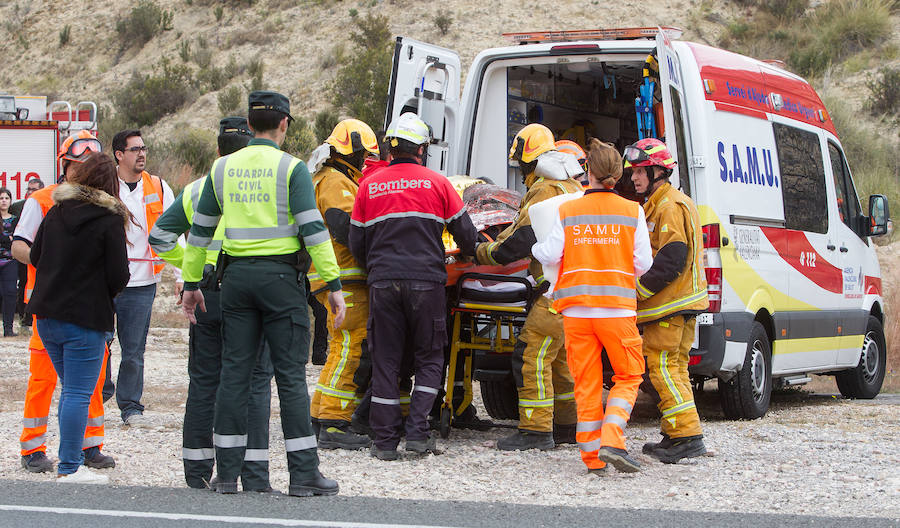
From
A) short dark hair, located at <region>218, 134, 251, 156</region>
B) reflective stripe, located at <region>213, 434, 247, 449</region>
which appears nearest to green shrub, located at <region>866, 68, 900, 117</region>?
short dark hair, located at <region>218, 134, 251, 156</region>

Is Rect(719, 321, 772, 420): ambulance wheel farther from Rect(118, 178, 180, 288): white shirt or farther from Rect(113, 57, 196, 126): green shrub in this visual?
Rect(113, 57, 196, 126): green shrub

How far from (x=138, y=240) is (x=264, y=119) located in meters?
2.50

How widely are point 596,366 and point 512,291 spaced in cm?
100

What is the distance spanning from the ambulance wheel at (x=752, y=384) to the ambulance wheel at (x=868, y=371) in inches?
82.5

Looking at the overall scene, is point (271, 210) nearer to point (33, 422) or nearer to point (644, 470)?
point (33, 422)

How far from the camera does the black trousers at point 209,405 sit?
5.33 m

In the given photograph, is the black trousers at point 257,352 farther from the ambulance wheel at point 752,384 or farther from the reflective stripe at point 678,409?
the ambulance wheel at point 752,384

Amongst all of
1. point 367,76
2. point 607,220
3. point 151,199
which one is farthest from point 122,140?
point 367,76

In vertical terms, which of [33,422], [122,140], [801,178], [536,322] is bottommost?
[33,422]

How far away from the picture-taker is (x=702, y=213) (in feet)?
23.9

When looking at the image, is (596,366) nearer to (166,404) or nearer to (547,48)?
(547,48)

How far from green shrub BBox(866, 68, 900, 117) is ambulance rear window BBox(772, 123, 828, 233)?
17.6 metres

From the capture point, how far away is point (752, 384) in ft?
26.0

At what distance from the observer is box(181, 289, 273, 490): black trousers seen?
5.33 meters
